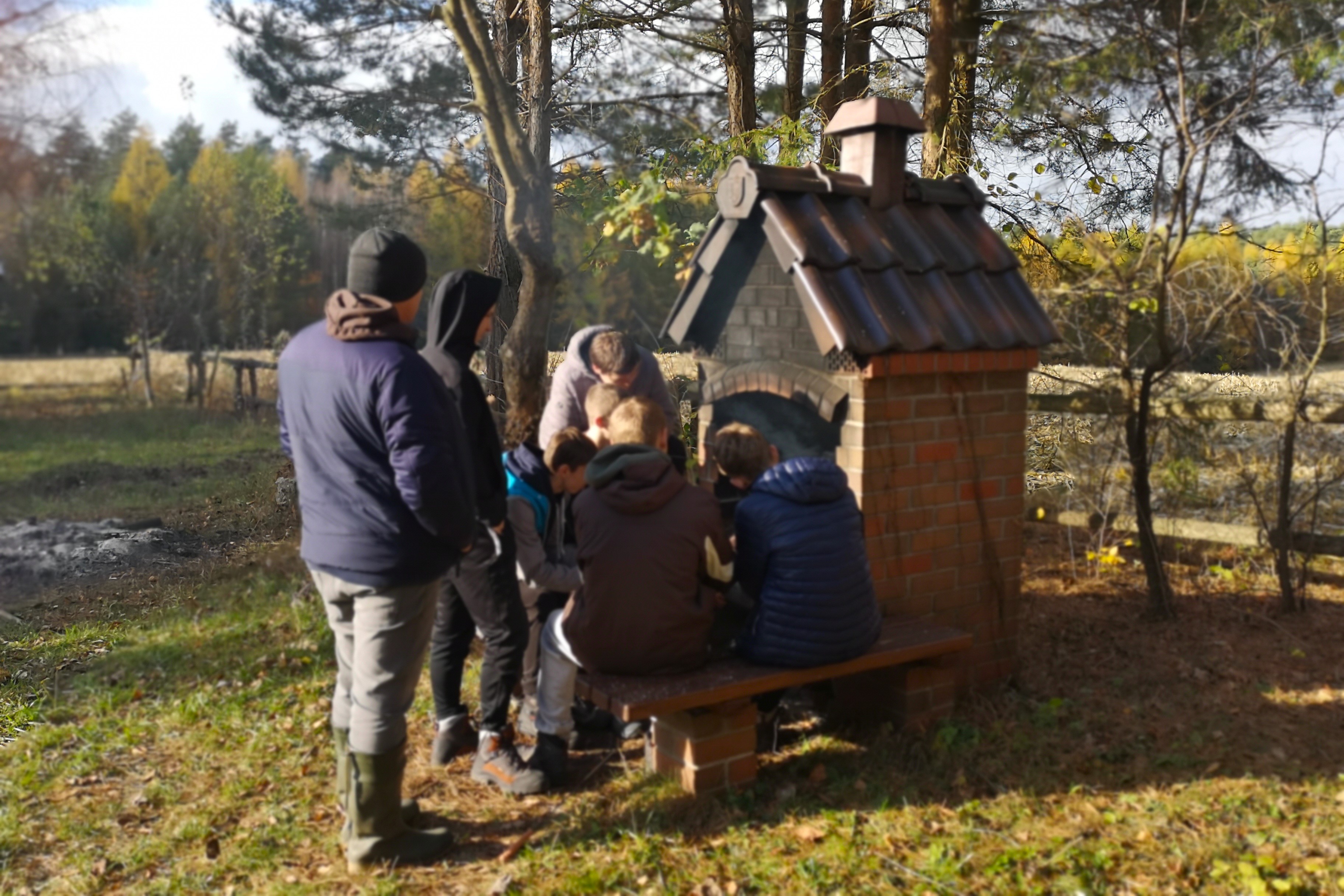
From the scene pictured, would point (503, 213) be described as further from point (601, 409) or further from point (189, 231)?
point (189, 231)

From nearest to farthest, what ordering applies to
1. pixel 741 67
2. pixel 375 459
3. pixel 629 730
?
pixel 375 459
pixel 629 730
pixel 741 67

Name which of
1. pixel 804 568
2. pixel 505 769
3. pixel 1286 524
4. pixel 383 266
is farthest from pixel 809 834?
pixel 1286 524

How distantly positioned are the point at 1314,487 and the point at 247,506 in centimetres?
600

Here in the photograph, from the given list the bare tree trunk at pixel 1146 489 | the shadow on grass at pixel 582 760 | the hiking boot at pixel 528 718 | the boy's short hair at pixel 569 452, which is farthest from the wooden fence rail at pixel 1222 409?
the hiking boot at pixel 528 718

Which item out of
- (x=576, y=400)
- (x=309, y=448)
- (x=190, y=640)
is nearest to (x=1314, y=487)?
(x=576, y=400)

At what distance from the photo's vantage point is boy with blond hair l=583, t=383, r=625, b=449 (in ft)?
14.6

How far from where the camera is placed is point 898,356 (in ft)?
14.4

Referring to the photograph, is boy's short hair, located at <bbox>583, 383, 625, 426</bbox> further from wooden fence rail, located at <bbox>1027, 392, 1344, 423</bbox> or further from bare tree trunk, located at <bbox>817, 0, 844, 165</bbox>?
bare tree trunk, located at <bbox>817, 0, 844, 165</bbox>

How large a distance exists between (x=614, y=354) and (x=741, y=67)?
4340mm

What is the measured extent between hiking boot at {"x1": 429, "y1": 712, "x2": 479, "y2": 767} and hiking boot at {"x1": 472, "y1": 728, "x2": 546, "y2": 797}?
0.68 ft

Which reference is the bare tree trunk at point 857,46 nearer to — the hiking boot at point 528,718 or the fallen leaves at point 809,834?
the hiking boot at point 528,718

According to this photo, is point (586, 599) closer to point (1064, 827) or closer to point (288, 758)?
point (288, 758)

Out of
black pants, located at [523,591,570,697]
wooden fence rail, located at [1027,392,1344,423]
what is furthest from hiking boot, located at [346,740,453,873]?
wooden fence rail, located at [1027,392,1344,423]

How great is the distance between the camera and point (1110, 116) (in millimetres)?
7242
